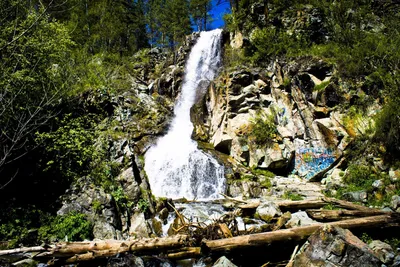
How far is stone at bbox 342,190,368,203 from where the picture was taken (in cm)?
1098

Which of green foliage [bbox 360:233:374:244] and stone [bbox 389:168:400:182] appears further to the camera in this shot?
stone [bbox 389:168:400:182]

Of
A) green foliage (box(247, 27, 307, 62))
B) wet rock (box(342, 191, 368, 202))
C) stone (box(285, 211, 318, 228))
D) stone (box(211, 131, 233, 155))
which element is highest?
green foliage (box(247, 27, 307, 62))

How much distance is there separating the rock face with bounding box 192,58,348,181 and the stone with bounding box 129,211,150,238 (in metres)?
7.96

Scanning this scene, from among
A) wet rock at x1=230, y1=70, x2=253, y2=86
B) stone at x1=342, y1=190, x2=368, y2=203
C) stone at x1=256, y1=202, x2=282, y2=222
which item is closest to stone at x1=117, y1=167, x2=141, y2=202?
stone at x1=256, y1=202, x2=282, y2=222

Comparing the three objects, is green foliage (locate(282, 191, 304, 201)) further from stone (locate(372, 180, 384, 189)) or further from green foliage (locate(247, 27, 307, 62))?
green foliage (locate(247, 27, 307, 62))

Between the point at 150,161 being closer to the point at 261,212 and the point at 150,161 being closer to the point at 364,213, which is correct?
the point at 261,212

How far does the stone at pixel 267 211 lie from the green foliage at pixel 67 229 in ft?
19.4

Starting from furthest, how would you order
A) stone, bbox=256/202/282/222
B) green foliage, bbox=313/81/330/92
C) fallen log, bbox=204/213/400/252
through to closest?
1. green foliage, bbox=313/81/330/92
2. stone, bbox=256/202/282/222
3. fallen log, bbox=204/213/400/252

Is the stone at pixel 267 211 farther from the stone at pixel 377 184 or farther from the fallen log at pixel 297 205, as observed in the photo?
the stone at pixel 377 184

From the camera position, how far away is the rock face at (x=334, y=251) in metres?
5.55

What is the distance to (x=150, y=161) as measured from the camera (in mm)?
17078

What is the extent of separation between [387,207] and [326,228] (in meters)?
5.04

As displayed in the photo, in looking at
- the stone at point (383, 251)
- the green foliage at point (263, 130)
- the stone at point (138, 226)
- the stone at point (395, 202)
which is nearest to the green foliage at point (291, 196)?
the stone at point (395, 202)

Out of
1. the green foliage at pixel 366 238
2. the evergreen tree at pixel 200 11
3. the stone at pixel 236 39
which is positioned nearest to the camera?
the green foliage at pixel 366 238
